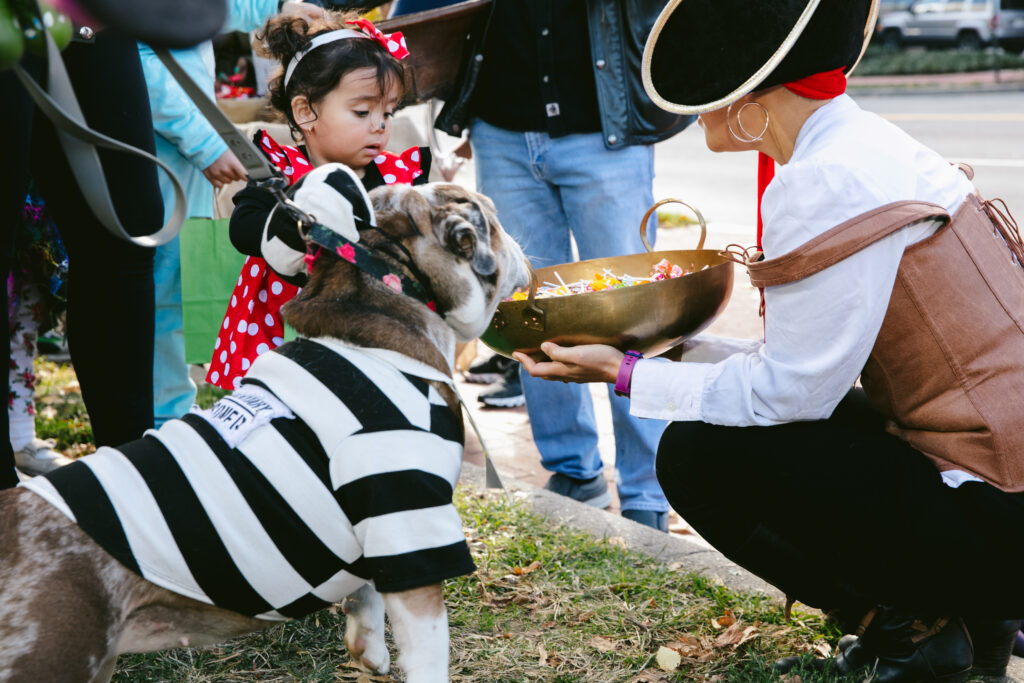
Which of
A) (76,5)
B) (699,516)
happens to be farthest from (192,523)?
(699,516)

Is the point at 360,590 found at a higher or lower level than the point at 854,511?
lower

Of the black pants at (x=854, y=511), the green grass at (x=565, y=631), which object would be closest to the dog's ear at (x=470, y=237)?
the black pants at (x=854, y=511)

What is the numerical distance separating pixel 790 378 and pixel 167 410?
3.10 meters

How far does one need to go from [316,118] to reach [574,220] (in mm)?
1231

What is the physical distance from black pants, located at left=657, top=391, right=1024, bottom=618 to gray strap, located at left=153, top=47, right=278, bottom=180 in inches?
57.6

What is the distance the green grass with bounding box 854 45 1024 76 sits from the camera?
2575 centimetres

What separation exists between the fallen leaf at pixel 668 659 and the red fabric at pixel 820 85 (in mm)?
1692

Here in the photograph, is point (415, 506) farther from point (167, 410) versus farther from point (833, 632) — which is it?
point (167, 410)

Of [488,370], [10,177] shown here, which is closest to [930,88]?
[488,370]

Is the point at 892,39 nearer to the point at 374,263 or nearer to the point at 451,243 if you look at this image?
the point at 451,243

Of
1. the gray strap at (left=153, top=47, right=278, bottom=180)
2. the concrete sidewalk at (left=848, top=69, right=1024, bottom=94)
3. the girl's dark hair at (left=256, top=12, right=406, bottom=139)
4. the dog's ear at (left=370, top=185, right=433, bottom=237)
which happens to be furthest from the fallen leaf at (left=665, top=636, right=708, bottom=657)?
the concrete sidewalk at (left=848, top=69, right=1024, bottom=94)

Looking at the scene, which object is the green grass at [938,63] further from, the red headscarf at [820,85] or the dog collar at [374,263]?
the dog collar at [374,263]

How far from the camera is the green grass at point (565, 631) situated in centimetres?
290

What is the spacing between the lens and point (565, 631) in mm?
3139
